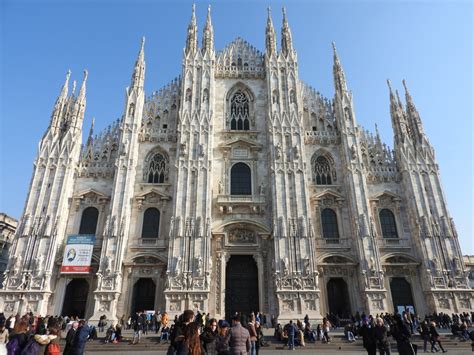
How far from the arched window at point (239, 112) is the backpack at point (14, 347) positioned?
2404 cm

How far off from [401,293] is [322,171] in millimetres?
10299

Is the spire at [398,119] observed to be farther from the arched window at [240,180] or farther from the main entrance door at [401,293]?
the arched window at [240,180]

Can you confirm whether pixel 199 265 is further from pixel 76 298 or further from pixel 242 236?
pixel 76 298

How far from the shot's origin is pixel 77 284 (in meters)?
22.6

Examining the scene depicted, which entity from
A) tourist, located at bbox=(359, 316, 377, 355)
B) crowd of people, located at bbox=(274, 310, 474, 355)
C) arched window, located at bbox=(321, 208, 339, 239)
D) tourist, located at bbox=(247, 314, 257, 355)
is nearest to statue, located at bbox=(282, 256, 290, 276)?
crowd of people, located at bbox=(274, 310, 474, 355)

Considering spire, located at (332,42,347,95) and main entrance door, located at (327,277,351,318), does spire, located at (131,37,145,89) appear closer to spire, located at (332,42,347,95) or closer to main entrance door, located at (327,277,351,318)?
spire, located at (332,42,347,95)

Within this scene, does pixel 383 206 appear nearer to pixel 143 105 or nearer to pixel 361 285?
pixel 361 285

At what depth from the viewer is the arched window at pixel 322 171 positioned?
86.6 feet

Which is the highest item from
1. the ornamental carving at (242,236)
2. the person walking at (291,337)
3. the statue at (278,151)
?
the statue at (278,151)

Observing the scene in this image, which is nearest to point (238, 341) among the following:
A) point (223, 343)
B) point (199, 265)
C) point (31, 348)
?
point (223, 343)

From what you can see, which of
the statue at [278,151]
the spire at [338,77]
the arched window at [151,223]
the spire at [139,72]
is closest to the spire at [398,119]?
the spire at [338,77]

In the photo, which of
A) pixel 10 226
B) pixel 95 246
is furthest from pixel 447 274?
pixel 10 226

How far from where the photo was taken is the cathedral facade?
851 inches

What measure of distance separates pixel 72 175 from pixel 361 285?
21801 millimetres
